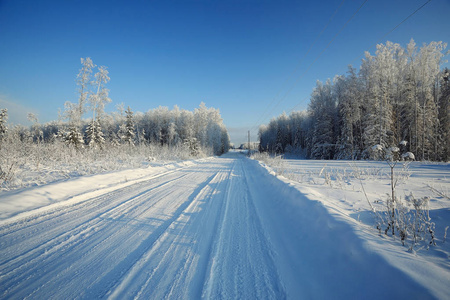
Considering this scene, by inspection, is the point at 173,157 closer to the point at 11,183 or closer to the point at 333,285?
the point at 11,183

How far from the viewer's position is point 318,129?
25375 millimetres

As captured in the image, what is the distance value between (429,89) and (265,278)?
27302 millimetres

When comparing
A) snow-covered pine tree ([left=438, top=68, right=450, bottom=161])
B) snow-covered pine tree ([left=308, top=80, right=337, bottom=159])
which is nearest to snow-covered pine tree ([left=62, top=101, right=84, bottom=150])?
snow-covered pine tree ([left=308, top=80, right=337, bottom=159])

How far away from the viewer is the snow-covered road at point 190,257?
1.57m

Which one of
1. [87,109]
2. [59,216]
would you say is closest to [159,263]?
[59,216]

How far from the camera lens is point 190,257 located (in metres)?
2.13

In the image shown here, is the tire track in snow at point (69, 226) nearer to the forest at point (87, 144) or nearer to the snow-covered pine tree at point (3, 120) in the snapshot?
the forest at point (87, 144)

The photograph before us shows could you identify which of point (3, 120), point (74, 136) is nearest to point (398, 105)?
point (74, 136)

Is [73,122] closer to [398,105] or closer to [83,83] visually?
[83,83]

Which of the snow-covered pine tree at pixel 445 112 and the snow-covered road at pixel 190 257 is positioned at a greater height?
the snow-covered pine tree at pixel 445 112

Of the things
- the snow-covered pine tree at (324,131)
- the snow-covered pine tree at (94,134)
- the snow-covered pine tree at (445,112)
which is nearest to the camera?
the snow-covered pine tree at (445,112)

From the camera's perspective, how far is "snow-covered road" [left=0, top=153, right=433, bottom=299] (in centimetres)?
157

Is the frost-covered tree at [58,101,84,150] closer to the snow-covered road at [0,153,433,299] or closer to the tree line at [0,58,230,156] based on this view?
the tree line at [0,58,230,156]

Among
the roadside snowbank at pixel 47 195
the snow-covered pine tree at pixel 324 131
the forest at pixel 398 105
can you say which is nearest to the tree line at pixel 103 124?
the roadside snowbank at pixel 47 195
